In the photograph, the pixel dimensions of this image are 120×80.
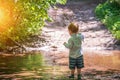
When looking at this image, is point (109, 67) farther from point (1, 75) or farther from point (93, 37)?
point (93, 37)

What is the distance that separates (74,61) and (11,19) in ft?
22.3

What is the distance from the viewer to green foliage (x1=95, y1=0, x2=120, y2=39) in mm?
23031

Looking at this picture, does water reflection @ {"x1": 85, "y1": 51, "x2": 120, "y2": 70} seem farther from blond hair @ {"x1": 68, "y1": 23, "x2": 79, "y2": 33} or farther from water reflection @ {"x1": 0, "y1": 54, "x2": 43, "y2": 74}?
blond hair @ {"x1": 68, "y1": 23, "x2": 79, "y2": 33}

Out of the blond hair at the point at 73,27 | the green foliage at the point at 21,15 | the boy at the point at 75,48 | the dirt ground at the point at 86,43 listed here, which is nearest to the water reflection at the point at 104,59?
the dirt ground at the point at 86,43

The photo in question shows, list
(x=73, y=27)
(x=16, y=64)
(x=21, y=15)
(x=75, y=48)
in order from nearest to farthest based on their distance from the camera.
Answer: (x=73, y=27) → (x=75, y=48) → (x=16, y=64) → (x=21, y=15)

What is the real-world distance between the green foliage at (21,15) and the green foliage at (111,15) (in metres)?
5.89

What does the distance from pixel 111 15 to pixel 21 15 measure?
39.2 ft

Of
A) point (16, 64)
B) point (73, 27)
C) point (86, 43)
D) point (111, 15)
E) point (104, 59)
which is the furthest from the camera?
point (111, 15)

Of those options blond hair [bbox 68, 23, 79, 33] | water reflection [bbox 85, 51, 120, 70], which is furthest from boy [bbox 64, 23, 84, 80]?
water reflection [bbox 85, 51, 120, 70]

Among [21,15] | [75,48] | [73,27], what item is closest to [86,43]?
[21,15]

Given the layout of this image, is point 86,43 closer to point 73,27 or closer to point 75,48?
point 75,48

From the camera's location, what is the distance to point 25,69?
12.8 metres

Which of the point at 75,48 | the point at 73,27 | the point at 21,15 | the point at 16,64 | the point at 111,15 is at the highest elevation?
the point at 111,15

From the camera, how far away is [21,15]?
16.7 meters
